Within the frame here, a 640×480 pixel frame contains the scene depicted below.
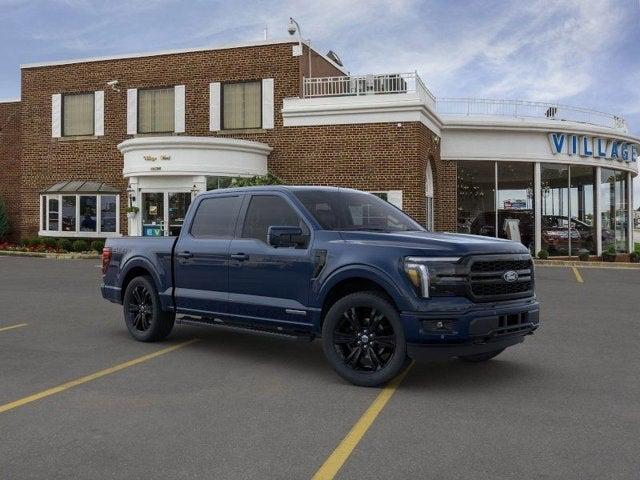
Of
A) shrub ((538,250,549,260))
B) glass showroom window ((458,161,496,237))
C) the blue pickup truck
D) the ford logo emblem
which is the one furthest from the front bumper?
glass showroom window ((458,161,496,237))

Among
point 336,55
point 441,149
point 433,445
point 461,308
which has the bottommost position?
point 433,445

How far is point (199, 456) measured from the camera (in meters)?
4.37

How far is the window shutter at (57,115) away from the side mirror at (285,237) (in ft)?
80.3

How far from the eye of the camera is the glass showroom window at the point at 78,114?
28.2m

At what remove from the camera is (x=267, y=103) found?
2523cm

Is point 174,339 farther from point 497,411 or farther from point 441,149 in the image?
point 441,149

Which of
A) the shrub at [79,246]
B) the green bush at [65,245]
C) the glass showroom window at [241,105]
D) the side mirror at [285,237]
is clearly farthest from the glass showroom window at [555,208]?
the side mirror at [285,237]

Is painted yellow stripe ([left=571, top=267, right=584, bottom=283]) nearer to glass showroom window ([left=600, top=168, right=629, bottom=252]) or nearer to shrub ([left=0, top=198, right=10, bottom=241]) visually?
glass showroom window ([left=600, top=168, right=629, bottom=252])

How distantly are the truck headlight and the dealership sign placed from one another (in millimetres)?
22589

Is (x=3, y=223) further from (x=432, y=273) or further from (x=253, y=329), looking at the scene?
(x=432, y=273)

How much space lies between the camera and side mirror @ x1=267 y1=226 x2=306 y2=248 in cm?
650

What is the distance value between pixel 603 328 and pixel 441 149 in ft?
57.3

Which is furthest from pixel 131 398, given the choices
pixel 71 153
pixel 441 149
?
pixel 71 153

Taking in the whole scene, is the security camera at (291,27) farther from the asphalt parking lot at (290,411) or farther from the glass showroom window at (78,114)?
the asphalt parking lot at (290,411)
